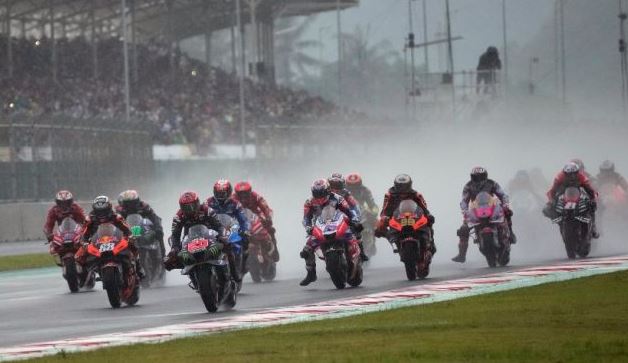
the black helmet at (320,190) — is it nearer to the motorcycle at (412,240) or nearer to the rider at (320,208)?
the rider at (320,208)

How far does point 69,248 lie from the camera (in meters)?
28.4

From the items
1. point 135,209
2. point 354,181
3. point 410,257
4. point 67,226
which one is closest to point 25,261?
point 354,181

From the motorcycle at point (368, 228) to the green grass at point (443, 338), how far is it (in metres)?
13.2

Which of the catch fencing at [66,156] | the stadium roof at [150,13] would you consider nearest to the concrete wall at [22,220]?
the catch fencing at [66,156]

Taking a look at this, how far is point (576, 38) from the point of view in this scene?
90125 millimetres

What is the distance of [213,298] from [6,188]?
21676 mm

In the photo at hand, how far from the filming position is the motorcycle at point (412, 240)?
26266mm

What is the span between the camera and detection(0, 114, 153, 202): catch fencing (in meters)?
41.9

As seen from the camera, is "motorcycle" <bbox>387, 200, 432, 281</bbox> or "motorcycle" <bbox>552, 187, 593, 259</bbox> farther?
"motorcycle" <bbox>552, 187, 593, 259</bbox>

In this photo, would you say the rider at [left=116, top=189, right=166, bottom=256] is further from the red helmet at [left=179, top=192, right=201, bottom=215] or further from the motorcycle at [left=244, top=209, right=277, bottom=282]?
the red helmet at [left=179, top=192, right=201, bottom=215]

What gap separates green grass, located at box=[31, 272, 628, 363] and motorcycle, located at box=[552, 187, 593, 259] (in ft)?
33.9

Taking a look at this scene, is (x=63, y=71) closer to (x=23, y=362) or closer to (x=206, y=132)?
(x=206, y=132)

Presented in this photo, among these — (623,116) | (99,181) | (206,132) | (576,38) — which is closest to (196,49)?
(576,38)

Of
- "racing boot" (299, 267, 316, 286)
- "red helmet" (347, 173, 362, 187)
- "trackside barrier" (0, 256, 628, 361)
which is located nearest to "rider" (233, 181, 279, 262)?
"racing boot" (299, 267, 316, 286)
